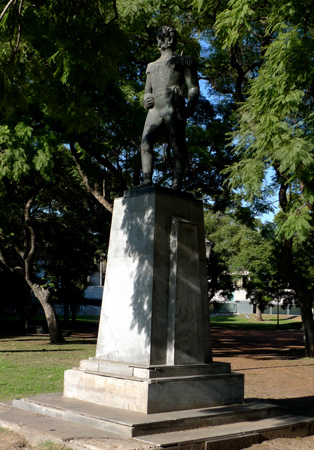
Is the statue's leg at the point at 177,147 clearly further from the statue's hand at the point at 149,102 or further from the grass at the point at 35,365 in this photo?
the grass at the point at 35,365

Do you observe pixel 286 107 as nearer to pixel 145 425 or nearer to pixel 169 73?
pixel 169 73

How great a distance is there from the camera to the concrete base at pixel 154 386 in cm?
679

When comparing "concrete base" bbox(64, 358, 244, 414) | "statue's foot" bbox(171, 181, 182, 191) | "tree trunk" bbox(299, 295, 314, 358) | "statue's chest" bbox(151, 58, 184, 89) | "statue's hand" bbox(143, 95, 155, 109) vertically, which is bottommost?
"concrete base" bbox(64, 358, 244, 414)

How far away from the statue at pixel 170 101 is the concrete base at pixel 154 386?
2.60 meters

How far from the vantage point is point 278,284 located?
3894 cm

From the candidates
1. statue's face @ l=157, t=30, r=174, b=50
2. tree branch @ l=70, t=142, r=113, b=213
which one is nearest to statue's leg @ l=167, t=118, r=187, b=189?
statue's face @ l=157, t=30, r=174, b=50

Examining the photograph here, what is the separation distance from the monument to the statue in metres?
0.01

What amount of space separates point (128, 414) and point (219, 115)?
15776mm

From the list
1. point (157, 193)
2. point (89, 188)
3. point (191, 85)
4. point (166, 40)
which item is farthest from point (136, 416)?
point (89, 188)

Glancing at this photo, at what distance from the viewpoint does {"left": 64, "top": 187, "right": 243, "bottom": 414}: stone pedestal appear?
7129mm

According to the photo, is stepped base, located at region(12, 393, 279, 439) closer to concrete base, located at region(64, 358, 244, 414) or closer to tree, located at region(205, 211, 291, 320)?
concrete base, located at region(64, 358, 244, 414)

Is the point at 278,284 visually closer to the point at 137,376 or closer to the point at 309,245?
the point at 309,245

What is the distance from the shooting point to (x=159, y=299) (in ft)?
24.4

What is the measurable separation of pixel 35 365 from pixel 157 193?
29.1 ft
